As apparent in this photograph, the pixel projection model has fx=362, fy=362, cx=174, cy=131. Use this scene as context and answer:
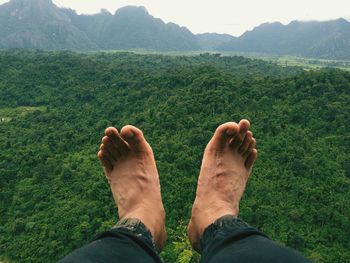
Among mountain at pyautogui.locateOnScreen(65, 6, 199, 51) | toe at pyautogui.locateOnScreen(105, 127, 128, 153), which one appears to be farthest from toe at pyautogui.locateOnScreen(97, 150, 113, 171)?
mountain at pyautogui.locateOnScreen(65, 6, 199, 51)

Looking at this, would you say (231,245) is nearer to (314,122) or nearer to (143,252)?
(143,252)

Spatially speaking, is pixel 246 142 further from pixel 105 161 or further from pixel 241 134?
pixel 105 161

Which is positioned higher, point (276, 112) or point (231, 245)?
point (231, 245)

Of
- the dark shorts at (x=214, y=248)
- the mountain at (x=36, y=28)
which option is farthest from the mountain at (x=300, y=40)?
the dark shorts at (x=214, y=248)

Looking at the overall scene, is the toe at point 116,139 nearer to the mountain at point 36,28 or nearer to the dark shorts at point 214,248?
the dark shorts at point 214,248

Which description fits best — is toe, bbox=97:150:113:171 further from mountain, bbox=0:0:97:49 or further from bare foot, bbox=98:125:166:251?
mountain, bbox=0:0:97:49

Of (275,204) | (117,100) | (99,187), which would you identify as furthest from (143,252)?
(117,100)

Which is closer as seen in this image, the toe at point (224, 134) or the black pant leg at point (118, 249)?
the black pant leg at point (118, 249)
